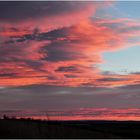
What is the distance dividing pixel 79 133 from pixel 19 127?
61.3ft

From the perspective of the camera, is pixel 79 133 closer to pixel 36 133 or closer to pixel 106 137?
pixel 106 137

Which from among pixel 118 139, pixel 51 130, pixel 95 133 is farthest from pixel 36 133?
pixel 118 139

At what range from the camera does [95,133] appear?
2298 centimetres

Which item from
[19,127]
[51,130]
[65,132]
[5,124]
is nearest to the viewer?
[65,132]

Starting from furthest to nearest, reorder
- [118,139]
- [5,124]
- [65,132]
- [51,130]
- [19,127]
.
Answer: [5,124]
[19,127]
[51,130]
[65,132]
[118,139]

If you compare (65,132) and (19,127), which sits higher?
(65,132)

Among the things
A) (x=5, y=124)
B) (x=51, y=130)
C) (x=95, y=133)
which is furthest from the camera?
(x=5, y=124)

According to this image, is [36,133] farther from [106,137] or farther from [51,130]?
[106,137]

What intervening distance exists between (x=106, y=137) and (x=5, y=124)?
33183 mm

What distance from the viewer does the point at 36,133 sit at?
33406 mm

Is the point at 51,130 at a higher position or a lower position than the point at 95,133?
lower

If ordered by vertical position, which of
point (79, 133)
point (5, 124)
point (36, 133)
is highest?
point (79, 133)

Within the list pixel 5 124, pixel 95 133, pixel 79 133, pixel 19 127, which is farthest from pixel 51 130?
pixel 5 124

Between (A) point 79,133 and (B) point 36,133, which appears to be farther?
(B) point 36,133
